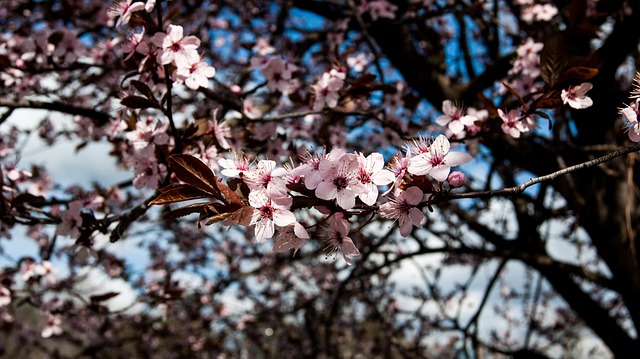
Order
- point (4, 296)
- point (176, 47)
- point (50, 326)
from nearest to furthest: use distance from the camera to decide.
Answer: point (176, 47) → point (4, 296) → point (50, 326)

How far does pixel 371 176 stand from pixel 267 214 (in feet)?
0.81

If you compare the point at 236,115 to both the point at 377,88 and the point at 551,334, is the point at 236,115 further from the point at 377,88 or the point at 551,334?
the point at 551,334

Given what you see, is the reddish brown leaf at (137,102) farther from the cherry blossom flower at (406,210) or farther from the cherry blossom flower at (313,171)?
the cherry blossom flower at (406,210)

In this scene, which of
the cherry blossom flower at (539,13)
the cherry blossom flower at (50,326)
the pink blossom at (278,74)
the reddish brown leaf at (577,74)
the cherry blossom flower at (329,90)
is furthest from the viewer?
the cherry blossom flower at (539,13)

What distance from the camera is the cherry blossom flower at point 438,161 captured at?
1.01m

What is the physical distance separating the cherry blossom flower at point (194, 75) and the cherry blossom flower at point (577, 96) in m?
1.12

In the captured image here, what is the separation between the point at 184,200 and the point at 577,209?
1957 mm

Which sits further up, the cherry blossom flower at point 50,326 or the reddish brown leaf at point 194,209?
the reddish brown leaf at point 194,209

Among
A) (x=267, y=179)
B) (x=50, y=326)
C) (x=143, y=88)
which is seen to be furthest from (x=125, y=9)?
(x=50, y=326)

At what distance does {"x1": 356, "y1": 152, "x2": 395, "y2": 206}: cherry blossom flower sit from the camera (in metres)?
1.00

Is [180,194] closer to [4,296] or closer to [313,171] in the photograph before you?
[313,171]

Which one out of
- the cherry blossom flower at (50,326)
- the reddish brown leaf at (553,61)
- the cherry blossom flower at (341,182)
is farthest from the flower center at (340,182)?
the cherry blossom flower at (50,326)

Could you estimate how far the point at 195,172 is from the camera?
101cm

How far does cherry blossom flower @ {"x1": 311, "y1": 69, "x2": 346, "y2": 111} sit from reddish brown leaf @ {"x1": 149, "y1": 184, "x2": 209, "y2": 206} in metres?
1.02
